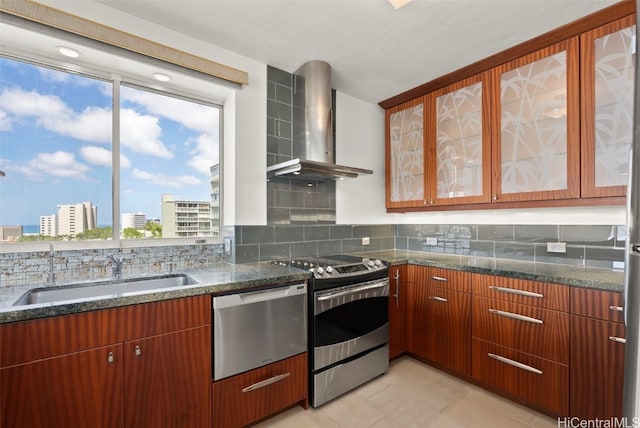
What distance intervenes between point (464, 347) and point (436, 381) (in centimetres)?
36

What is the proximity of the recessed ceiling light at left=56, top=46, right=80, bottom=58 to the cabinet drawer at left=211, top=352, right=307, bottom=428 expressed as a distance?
2053mm

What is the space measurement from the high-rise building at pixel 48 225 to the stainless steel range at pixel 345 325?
4.66 ft

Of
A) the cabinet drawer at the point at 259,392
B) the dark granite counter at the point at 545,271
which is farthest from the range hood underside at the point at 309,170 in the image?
the cabinet drawer at the point at 259,392

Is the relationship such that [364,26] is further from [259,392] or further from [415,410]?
[415,410]

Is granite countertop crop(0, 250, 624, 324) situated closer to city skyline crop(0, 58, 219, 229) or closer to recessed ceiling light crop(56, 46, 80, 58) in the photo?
city skyline crop(0, 58, 219, 229)

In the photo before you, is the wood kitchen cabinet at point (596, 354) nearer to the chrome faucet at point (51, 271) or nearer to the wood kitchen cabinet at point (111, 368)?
the wood kitchen cabinet at point (111, 368)

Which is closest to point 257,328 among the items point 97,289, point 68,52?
point 97,289

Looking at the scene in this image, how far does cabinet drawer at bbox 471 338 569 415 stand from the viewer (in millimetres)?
1689

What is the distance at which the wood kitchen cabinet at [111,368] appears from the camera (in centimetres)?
112

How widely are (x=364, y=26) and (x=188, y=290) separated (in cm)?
192

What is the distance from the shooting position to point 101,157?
188cm

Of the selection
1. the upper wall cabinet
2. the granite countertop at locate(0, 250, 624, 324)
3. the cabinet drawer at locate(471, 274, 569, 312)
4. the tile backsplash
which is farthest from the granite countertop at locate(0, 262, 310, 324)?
the upper wall cabinet

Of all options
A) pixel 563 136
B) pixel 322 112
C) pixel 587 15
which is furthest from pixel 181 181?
pixel 587 15

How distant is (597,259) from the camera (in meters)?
1.99
